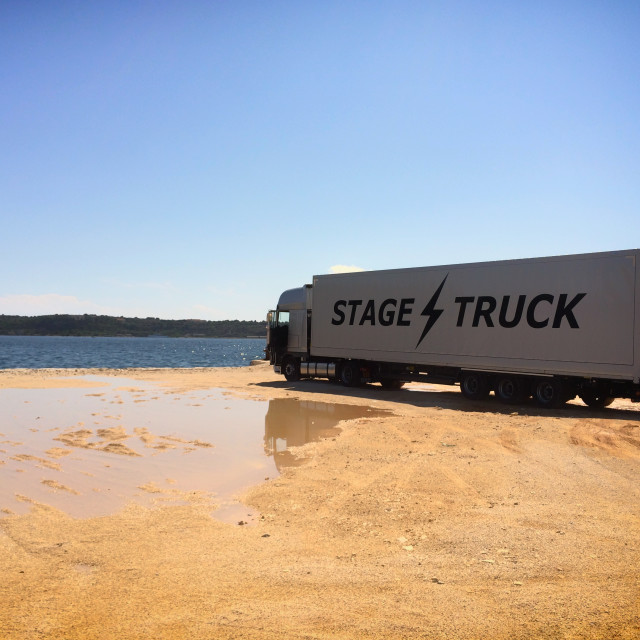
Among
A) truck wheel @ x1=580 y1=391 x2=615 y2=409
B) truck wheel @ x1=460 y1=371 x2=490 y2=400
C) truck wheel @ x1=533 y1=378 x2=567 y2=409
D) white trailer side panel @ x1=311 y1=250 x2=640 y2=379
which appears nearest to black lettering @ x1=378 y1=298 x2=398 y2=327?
white trailer side panel @ x1=311 y1=250 x2=640 y2=379

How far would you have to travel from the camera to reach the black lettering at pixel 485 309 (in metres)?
19.9

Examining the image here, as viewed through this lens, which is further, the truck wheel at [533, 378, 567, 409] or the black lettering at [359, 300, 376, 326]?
the black lettering at [359, 300, 376, 326]

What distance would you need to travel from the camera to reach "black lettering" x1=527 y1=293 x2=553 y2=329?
18453 mm

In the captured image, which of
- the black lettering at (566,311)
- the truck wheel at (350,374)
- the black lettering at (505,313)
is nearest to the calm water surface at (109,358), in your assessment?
the truck wheel at (350,374)

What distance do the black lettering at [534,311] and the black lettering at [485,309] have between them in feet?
4.18

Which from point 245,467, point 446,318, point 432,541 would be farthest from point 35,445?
point 446,318

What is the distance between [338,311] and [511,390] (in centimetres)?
825

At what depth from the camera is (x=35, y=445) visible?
40.1ft

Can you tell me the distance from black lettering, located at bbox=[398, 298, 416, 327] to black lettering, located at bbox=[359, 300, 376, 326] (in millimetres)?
1410

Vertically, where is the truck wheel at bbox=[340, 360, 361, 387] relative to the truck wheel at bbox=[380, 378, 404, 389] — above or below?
above

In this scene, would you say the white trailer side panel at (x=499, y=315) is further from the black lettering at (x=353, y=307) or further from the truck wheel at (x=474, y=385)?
the truck wheel at (x=474, y=385)

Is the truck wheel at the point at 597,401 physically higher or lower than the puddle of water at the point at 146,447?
higher

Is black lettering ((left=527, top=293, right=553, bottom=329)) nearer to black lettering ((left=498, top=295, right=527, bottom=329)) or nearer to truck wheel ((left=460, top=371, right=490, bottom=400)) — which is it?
black lettering ((left=498, top=295, right=527, bottom=329))

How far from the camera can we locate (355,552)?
6.34 meters
